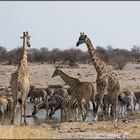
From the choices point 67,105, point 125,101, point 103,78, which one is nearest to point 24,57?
point 103,78

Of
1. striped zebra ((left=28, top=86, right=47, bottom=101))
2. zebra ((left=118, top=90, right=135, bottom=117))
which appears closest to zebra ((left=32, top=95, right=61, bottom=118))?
zebra ((left=118, top=90, right=135, bottom=117))

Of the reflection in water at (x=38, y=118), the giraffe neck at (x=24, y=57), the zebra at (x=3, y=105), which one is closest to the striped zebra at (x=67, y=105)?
the reflection in water at (x=38, y=118)

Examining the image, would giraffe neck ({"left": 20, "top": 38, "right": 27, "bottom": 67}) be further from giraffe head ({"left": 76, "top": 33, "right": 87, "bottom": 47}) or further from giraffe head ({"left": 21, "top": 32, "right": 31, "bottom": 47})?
giraffe head ({"left": 76, "top": 33, "right": 87, "bottom": 47})

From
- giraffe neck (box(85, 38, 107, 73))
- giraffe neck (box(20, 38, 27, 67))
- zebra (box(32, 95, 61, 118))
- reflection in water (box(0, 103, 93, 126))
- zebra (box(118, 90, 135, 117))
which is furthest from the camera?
zebra (box(118, 90, 135, 117))

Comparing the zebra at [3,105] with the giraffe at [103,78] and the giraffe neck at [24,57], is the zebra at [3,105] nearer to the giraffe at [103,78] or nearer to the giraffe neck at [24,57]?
the giraffe neck at [24,57]

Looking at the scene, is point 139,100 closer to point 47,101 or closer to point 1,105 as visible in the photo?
point 47,101

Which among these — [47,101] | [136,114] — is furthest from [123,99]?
[47,101]

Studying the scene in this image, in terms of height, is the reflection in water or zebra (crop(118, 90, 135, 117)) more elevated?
zebra (crop(118, 90, 135, 117))

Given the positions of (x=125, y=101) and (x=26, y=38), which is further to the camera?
(x=125, y=101)

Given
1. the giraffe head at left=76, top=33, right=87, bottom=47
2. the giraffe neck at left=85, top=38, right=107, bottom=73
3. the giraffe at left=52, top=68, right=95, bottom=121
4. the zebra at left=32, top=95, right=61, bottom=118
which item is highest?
the giraffe head at left=76, top=33, right=87, bottom=47

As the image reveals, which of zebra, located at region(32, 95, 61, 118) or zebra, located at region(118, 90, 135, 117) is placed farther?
zebra, located at region(118, 90, 135, 117)

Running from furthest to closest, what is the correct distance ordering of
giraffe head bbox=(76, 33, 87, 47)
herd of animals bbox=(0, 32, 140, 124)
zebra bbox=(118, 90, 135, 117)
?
zebra bbox=(118, 90, 135, 117) → giraffe head bbox=(76, 33, 87, 47) → herd of animals bbox=(0, 32, 140, 124)

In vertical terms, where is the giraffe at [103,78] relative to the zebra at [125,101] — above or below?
above

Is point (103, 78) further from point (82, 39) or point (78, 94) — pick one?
point (82, 39)
